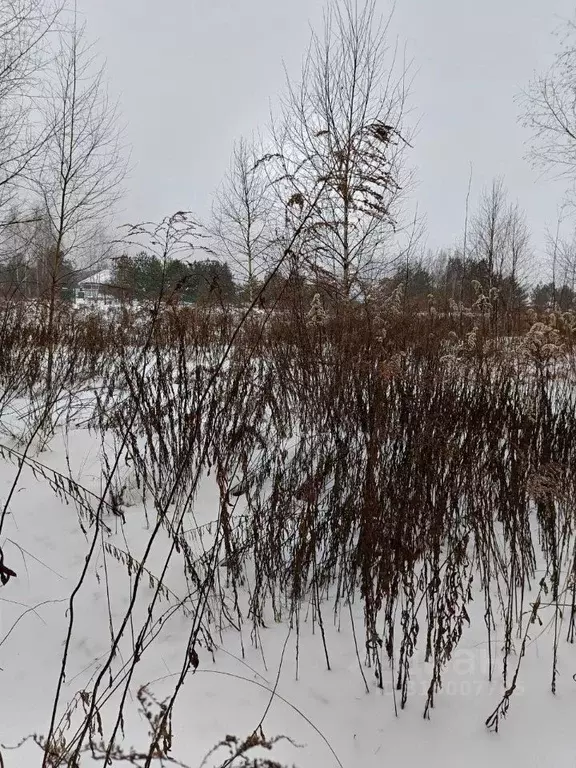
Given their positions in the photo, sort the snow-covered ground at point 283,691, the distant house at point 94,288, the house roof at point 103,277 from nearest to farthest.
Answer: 1. the snow-covered ground at point 283,691
2. the distant house at point 94,288
3. the house roof at point 103,277

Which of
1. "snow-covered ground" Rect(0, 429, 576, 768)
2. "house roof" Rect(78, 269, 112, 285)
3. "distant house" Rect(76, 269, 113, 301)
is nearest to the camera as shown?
"snow-covered ground" Rect(0, 429, 576, 768)

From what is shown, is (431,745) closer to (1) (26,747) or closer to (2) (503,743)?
(2) (503,743)

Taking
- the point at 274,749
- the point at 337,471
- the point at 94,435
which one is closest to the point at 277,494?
the point at 337,471

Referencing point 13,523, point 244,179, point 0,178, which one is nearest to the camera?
point 13,523

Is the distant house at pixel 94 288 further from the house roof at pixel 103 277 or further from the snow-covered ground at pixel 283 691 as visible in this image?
the snow-covered ground at pixel 283 691

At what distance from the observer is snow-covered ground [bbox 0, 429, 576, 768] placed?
1099 millimetres

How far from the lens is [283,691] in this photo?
1.28m

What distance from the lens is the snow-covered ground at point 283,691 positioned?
43.3 inches

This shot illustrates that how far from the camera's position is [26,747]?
3.67 feet

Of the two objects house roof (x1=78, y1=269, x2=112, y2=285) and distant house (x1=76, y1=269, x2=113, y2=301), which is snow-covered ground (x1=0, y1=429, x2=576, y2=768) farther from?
house roof (x1=78, y1=269, x2=112, y2=285)

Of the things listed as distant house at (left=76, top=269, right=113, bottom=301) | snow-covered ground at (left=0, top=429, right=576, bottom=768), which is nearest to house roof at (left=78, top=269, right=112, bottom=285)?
distant house at (left=76, top=269, right=113, bottom=301)

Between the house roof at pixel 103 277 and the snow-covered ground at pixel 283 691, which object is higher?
the house roof at pixel 103 277

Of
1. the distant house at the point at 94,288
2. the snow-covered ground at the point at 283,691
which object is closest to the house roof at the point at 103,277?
the distant house at the point at 94,288

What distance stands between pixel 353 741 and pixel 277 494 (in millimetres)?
824
